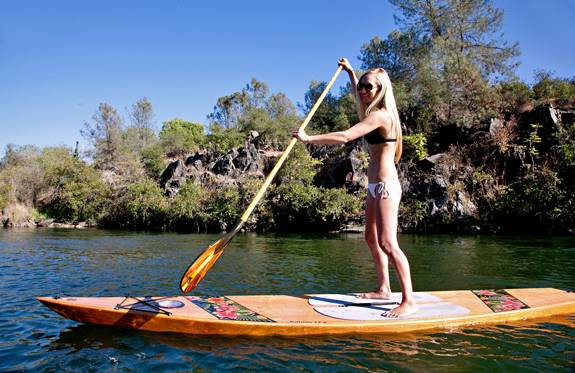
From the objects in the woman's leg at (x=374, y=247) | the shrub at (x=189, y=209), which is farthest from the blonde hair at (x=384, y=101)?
the shrub at (x=189, y=209)

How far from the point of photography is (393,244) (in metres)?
4.57

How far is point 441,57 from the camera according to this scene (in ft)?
89.9

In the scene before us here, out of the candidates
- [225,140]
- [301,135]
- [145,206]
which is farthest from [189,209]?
[301,135]

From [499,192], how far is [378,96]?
19692 millimetres

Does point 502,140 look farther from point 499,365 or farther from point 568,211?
point 499,365

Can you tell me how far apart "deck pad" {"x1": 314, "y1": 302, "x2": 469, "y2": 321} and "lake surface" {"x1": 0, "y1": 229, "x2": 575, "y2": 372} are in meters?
0.21

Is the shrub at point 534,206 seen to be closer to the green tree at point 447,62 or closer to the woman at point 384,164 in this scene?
the green tree at point 447,62

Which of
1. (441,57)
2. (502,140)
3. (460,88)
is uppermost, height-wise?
(441,57)

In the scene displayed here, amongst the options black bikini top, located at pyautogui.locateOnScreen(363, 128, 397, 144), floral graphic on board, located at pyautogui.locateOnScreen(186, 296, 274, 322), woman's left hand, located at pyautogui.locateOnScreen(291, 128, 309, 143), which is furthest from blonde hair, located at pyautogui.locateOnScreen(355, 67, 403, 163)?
floral graphic on board, located at pyautogui.locateOnScreen(186, 296, 274, 322)

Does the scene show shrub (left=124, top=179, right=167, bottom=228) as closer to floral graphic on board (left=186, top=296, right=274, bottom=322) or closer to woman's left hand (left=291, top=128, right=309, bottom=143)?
floral graphic on board (left=186, top=296, right=274, bottom=322)

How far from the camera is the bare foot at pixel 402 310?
4513 millimetres

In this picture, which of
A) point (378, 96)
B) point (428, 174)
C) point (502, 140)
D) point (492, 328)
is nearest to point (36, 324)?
point (378, 96)

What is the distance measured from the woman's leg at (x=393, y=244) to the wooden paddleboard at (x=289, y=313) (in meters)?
0.16

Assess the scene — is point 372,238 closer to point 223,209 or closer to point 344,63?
point 344,63
